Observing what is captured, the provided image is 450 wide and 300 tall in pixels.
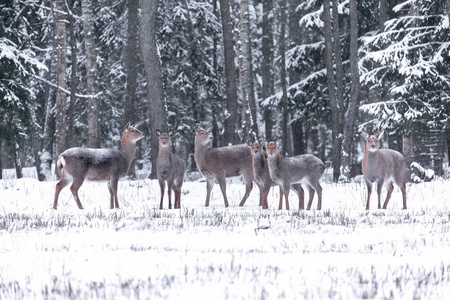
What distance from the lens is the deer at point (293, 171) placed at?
46.4ft

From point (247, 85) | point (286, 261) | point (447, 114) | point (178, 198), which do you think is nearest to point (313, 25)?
point (247, 85)

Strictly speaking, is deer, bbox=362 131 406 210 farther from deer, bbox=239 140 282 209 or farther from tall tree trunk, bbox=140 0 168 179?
tall tree trunk, bbox=140 0 168 179

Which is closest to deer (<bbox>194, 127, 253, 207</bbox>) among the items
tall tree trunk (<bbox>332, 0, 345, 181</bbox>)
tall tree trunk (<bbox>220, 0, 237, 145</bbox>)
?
tall tree trunk (<bbox>220, 0, 237, 145</bbox>)

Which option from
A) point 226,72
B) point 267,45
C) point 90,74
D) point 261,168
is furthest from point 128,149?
point 267,45

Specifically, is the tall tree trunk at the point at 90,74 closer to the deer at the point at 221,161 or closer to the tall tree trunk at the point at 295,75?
the deer at the point at 221,161

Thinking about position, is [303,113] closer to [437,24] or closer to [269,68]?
[437,24]

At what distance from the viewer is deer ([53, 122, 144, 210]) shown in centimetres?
1420

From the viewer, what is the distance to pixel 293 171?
14227 millimetres

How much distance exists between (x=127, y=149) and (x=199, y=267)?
9575mm

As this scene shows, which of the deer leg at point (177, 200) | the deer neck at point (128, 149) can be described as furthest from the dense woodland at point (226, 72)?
the deer leg at point (177, 200)

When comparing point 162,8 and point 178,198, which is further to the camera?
point 162,8

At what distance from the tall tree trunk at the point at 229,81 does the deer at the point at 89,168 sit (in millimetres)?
6867

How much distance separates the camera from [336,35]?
2328cm

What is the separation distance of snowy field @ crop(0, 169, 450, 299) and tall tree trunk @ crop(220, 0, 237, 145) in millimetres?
10022
